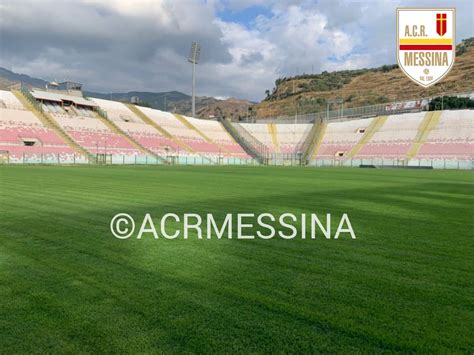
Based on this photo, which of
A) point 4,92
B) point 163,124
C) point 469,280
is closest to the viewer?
point 469,280

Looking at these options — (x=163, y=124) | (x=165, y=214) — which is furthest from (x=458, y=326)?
(x=163, y=124)

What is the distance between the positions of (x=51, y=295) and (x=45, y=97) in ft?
201

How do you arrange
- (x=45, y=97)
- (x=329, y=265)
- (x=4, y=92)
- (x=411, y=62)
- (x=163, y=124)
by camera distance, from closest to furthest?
(x=329, y=265), (x=411, y=62), (x=4, y=92), (x=45, y=97), (x=163, y=124)

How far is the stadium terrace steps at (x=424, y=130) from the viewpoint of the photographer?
→ 5539 centimetres

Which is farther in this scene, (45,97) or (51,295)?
(45,97)

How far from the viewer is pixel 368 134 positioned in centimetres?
6362

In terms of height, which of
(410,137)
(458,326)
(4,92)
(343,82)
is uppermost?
(343,82)

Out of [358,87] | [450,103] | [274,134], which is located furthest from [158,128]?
[358,87]

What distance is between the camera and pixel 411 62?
70.4ft

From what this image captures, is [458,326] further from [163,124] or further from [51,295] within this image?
[163,124]

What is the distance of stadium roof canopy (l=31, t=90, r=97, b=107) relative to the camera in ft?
186

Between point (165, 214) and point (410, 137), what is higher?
point (410, 137)

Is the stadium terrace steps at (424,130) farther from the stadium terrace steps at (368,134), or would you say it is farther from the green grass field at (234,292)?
the green grass field at (234,292)

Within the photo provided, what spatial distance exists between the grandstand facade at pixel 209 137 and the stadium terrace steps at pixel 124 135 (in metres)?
0.14
